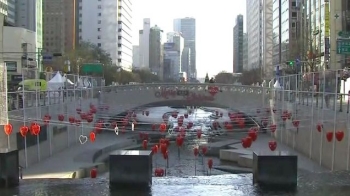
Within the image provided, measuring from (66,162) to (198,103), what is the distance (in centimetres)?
3358

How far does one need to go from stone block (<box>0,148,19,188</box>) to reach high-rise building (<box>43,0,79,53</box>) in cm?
12908

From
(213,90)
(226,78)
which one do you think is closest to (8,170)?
(213,90)

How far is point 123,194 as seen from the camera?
10.5m

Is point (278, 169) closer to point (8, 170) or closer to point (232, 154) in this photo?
point (8, 170)

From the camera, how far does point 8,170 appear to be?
11.7 metres

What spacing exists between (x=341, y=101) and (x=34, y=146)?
14.8 metres

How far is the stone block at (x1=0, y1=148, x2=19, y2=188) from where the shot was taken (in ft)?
37.7

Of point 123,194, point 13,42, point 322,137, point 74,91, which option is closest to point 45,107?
point 74,91

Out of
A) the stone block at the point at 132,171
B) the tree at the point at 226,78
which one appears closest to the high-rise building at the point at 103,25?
the tree at the point at 226,78

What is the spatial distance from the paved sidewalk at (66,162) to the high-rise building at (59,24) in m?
104

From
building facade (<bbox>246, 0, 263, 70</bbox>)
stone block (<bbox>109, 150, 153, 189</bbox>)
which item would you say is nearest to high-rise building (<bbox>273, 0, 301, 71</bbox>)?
building facade (<bbox>246, 0, 263, 70</bbox>)

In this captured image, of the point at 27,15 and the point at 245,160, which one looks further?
the point at 27,15

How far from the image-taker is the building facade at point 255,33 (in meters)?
155

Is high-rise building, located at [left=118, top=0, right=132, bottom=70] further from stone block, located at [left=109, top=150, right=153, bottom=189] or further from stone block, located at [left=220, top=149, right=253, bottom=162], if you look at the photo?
stone block, located at [left=109, top=150, right=153, bottom=189]
